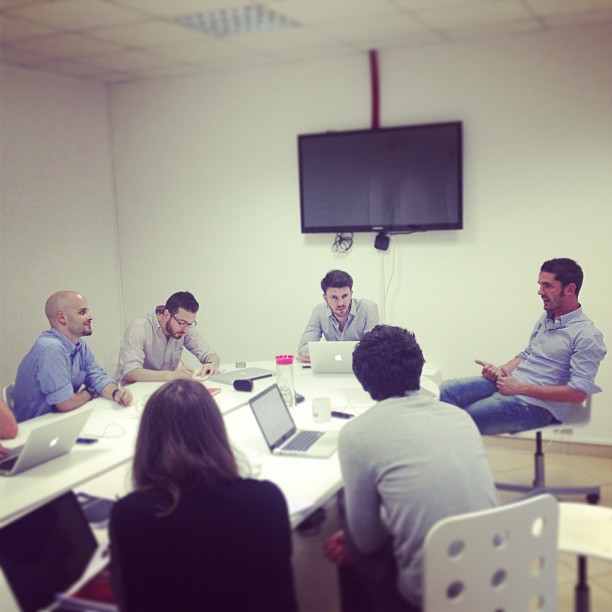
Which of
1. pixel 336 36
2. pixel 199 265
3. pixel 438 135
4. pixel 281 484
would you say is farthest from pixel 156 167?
pixel 281 484

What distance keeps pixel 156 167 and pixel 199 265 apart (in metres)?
0.90

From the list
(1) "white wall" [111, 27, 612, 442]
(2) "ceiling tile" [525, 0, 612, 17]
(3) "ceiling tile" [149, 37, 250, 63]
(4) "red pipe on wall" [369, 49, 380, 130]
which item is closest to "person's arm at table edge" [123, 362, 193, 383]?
(1) "white wall" [111, 27, 612, 442]

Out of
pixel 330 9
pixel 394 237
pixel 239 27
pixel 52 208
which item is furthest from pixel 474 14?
pixel 52 208

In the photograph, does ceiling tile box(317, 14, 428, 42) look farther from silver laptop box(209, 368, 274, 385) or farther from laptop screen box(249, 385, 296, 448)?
laptop screen box(249, 385, 296, 448)

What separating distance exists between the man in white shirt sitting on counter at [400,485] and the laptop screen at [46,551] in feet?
2.55

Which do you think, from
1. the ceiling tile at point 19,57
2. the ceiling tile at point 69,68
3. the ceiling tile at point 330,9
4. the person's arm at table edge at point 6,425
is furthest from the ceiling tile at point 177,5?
the person's arm at table edge at point 6,425

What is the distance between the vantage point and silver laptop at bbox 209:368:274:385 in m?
3.99

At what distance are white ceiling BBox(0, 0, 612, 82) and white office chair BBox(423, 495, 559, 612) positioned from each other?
2.96 m

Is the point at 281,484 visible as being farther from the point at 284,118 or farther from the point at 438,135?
the point at 284,118

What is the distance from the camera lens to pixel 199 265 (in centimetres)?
573

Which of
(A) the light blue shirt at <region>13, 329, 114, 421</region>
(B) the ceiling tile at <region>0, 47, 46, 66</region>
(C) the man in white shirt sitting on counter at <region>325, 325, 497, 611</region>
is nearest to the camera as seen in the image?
(C) the man in white shirt sitting on counter at <region>325, 325, 497, 611</region>

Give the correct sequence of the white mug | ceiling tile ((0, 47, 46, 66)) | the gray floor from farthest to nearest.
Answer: ceiling tile ((0, 47, 46, 66))
the white mug
the gray floor

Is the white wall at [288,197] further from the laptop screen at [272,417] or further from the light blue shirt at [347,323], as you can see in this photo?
the laptop screen at [272,417]

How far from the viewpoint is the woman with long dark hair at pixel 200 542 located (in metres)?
1.64
